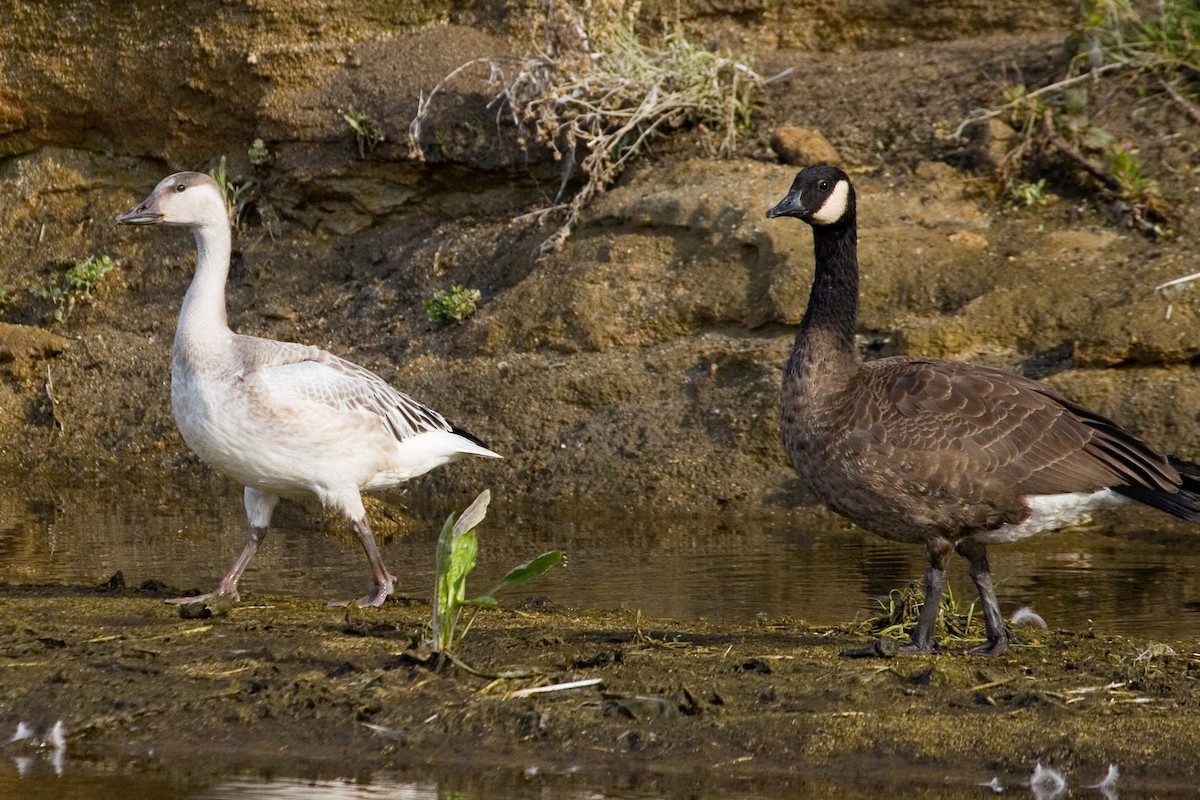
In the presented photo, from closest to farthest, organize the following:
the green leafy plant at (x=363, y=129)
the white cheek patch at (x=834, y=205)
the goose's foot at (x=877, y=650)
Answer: the goose's foot at (x=877, y=650), the white cheek patch at (x=834, y=205), the green leafy plant at (x=363, y=129)

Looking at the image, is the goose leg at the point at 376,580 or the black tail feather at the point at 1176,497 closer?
the black tail feather at the point at 1176,497

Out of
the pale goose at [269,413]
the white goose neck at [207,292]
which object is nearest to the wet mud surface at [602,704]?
the pale goose at [269,413]

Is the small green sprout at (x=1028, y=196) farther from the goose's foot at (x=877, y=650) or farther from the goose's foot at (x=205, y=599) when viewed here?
the goose's foot at (x=205, y=599)

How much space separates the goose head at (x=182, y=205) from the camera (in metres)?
8.89

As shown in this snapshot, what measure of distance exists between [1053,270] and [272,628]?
663 cm

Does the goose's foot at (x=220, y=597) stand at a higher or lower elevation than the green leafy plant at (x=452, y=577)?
lower

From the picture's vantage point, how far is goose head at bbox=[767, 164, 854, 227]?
26.1ft

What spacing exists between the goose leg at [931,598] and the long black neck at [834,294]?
3.46ft

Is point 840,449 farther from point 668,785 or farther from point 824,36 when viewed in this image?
point 824,36

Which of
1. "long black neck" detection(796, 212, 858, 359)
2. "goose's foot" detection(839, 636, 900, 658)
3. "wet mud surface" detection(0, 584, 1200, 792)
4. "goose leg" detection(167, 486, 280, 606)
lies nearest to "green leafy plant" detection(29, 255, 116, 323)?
"goose leg" detection(167, 486, 280, 606)

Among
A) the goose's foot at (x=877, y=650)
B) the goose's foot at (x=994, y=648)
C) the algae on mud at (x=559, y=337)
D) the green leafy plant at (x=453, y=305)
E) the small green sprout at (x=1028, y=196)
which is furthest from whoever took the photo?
the green leafy plant at (x=453, y=305)

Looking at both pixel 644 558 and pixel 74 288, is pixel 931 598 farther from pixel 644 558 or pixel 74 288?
pixel 74 288

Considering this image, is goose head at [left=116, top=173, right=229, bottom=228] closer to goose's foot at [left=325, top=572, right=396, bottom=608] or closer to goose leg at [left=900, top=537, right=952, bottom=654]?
goose's foot at [left=325, top=572, right=396, bottom=608]

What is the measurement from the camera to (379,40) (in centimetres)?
1462
